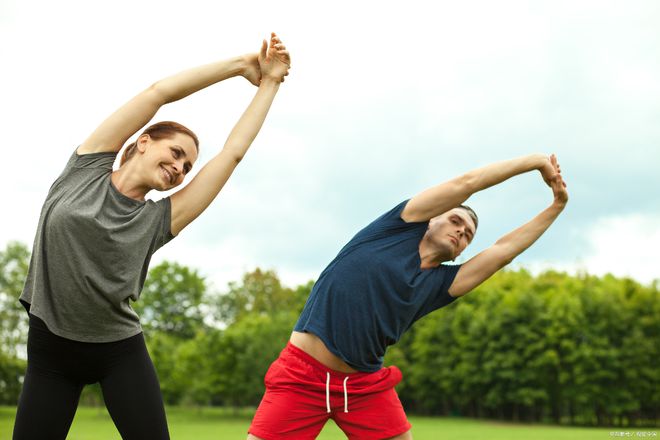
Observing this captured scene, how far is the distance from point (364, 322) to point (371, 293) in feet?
0.58

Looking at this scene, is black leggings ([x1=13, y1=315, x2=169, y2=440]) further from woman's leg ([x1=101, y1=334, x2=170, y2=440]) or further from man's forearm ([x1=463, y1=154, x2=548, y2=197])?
man's forearm ([x1=463, y1=154, x2=548, y2=197])

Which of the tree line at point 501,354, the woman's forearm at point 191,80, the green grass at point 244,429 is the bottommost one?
the green grass at point 244,429

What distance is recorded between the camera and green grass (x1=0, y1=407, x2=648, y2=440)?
31.2 metres

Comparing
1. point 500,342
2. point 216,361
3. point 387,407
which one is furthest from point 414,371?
point 387,407

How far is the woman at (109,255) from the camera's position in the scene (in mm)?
3318

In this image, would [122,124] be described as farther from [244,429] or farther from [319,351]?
Answer: [244,429]

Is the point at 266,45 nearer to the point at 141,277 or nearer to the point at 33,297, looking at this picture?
the point at 141,277

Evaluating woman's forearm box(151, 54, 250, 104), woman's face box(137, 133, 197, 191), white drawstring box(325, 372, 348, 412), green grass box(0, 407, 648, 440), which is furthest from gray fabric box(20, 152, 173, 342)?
green grass box(0, 407, 648, 440)

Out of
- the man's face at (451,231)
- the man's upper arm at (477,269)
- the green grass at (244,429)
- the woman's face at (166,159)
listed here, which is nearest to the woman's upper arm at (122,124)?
the woman's face at (166,159)

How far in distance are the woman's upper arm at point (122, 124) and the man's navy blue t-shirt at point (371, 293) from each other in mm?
1551

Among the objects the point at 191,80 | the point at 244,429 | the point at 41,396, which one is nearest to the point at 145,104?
the point at 191,80

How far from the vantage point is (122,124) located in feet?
11.5

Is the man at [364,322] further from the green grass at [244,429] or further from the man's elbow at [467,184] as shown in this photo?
the green grass at [244,429]

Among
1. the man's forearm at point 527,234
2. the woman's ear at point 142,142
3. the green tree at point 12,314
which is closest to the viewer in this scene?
the woman's ear at point 142,142
